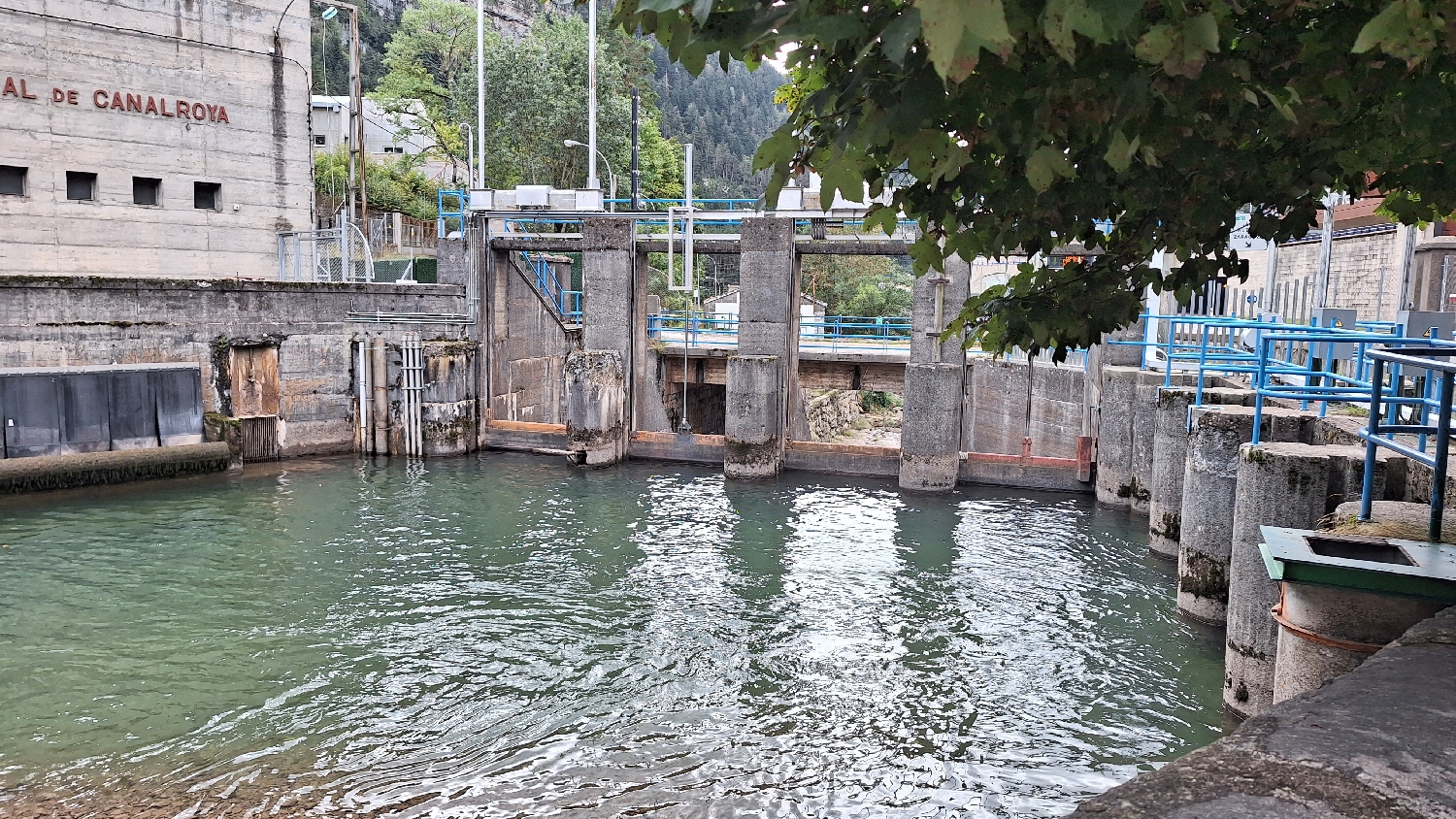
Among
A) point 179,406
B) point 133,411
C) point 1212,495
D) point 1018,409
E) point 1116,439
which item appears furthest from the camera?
point 1018,409

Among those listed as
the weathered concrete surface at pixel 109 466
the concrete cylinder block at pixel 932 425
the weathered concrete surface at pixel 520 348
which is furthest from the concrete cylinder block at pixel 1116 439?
the weathered concrete surface at pixel 109 466

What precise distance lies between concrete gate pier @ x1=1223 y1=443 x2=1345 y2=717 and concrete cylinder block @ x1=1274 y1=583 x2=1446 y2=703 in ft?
11.7

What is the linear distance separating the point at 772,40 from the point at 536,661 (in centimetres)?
892

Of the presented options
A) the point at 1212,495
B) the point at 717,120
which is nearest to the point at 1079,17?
the point at 1212,495

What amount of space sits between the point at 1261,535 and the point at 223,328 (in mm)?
19620

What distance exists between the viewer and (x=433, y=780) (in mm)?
7898

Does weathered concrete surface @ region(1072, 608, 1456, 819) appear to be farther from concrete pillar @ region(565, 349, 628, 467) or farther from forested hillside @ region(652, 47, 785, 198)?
forested hillside @ region(652, 47, 785, 198)

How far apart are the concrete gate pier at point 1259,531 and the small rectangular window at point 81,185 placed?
2478 cm

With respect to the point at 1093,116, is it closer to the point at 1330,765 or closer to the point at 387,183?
the point at 1330,765

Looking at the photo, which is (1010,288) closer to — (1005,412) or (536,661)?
(536,661)

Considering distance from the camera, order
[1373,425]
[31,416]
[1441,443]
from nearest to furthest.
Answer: [1441,443] < [1373,425] < [31,416]

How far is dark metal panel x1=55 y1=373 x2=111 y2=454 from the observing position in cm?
1845

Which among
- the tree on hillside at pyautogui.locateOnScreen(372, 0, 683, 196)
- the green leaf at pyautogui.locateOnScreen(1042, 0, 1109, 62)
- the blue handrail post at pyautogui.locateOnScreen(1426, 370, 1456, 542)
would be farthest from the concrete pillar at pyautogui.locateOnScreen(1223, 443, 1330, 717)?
the tree on hillside at pyautogui.locateOnScreen(372, 0, 683, 196)

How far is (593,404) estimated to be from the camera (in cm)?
2098
